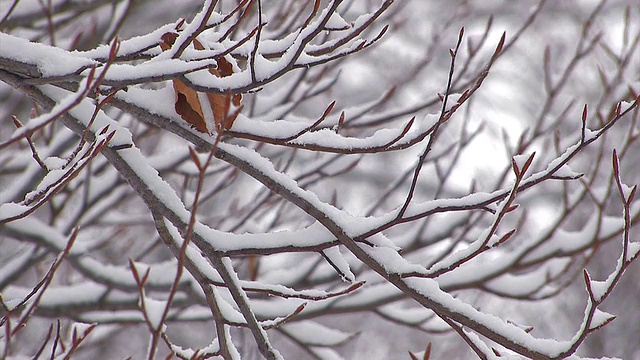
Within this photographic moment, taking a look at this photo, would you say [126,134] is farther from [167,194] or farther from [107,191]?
[107,191]

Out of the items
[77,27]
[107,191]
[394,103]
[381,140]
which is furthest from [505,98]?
[381,140]

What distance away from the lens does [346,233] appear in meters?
1.34

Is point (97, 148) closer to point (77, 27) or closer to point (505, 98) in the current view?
point (77, 27)

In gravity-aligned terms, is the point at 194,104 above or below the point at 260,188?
below

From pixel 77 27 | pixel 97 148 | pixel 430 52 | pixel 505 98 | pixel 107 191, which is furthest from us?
pixel 505 98

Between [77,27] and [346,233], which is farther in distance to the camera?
[77,27]

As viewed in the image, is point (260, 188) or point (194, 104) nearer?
point (194, 104)

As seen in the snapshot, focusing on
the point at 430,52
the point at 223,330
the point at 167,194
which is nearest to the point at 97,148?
the point at 167,194

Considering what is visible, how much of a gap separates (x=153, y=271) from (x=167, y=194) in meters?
1.14

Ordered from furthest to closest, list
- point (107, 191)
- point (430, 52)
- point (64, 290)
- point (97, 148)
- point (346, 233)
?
point (430, 52) < point (107, 191) < point (64, 290) < point (346, 233) < point (97, 148)

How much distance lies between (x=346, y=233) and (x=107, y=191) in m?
1.47

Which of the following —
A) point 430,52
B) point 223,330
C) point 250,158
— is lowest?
point 223,330

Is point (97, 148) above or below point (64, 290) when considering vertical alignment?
below

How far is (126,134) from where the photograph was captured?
4.69ft
